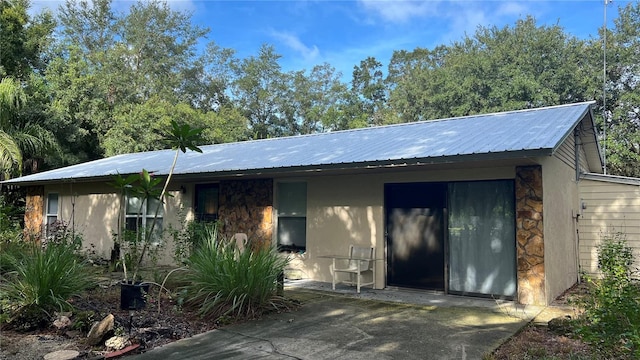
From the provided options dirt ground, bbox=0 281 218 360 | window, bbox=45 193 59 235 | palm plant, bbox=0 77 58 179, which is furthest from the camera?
window, bbox=45 193 59 235

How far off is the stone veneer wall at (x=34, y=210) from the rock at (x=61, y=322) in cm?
1041

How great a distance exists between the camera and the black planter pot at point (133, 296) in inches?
224

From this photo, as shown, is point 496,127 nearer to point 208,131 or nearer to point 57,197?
point 57,197

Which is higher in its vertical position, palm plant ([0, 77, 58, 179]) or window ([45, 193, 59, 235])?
palm plant ([0, 77, 58, 179])

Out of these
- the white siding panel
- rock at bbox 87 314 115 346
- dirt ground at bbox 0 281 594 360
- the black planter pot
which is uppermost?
the white siding panel

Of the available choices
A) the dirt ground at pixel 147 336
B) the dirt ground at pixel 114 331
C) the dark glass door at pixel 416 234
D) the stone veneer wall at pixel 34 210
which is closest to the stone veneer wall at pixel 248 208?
the dark glass door at pixel 416 234

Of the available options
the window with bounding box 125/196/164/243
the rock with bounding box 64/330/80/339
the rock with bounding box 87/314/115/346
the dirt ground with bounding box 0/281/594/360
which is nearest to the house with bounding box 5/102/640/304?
the window with bounding box 125/196/164/243

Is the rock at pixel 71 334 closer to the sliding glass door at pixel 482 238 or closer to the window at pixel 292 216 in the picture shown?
the window at pixel 292 216

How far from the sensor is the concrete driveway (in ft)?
14.7

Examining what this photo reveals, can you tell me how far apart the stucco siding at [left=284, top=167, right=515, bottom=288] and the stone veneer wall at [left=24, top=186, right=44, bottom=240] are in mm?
9358

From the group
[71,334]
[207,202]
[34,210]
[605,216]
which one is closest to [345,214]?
[207,202]

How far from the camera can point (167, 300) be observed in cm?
638

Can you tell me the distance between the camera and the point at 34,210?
1424cm

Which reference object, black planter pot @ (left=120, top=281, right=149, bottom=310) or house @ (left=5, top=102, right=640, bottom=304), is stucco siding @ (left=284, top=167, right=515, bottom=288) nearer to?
house @ (left=5, top=102, right=640, bottom=304)
